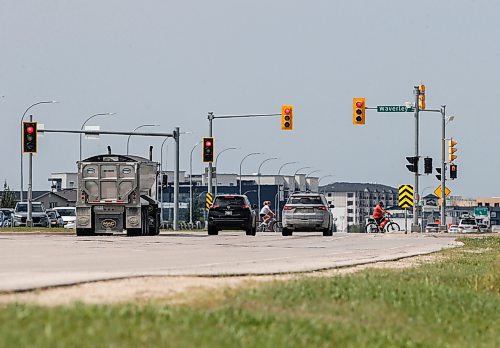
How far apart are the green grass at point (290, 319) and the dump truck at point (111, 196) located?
2855 cm

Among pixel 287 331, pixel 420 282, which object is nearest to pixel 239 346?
pixel 287 331

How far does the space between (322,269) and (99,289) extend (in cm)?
710

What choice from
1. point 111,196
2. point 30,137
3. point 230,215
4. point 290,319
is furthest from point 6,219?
point 290,319

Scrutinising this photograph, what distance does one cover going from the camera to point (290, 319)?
11.4 meters

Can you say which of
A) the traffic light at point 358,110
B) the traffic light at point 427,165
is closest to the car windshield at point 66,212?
the traffic light at point 427,165

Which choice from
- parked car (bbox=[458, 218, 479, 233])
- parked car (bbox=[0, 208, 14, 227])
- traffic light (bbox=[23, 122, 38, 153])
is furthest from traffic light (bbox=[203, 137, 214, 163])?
parked car (bbox=[458, 218, 479, 233])

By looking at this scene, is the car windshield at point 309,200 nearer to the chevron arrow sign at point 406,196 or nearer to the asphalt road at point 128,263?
the chevron arrow sign at point 406,196

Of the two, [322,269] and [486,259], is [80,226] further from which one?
[322,269]

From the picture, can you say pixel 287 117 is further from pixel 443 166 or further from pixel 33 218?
pixel 33 218

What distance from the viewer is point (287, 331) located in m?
10.5

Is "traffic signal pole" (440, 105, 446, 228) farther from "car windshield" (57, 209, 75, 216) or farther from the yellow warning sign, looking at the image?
Result: "car windshield" (57, 209, 75, 216)

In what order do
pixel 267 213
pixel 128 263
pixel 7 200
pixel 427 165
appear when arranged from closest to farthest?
pixel 128 263 < pixel 267 213 < pixel 427 165 < pixel 7 200

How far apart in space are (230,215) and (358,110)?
8.61 metres

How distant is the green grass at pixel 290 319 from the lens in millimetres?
9172
